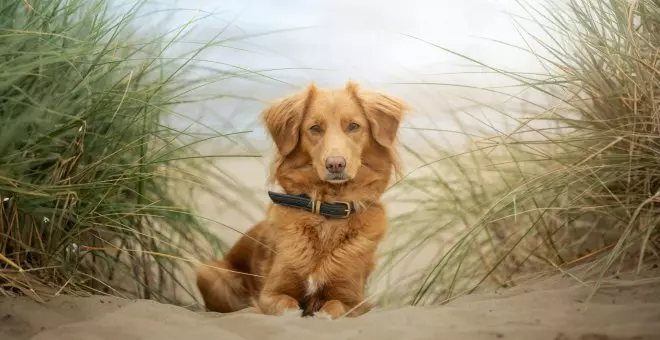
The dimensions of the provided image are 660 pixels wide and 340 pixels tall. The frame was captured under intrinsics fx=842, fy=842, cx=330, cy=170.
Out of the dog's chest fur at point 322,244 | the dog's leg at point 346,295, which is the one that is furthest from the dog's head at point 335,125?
the dog's leg at point 346,295

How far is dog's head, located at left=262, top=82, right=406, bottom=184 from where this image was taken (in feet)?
12.4

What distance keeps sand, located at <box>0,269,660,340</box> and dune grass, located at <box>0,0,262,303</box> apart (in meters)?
0.21

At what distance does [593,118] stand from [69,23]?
8.93 ft

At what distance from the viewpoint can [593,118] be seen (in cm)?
427

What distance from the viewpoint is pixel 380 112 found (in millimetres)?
3932

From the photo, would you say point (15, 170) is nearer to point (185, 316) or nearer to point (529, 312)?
point (185, 316)

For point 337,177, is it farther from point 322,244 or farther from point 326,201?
point 322,244

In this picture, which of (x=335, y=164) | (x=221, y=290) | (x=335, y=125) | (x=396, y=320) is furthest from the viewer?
(x=221, y=290)

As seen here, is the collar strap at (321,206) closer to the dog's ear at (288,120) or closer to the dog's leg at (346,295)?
the dog's ear at (288,120)

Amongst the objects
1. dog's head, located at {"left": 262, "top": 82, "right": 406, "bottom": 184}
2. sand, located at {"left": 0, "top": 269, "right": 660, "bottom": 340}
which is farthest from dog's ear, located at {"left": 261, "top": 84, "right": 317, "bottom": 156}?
sand, located at {"left": 0, "top": 269, "right": 660, "bottom": 340}

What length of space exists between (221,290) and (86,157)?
93 centimetres

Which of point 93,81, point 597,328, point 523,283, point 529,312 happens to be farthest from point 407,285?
point 93,81

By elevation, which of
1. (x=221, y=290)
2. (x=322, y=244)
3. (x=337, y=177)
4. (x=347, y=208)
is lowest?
(x=221, y=290)

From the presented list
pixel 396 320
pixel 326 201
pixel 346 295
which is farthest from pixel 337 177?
pixel 396 320
